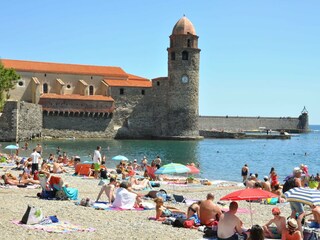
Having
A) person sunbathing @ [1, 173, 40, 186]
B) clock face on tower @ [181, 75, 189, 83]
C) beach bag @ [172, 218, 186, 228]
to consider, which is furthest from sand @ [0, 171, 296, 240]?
clock face on tower @ [181, 75, 189, 83]

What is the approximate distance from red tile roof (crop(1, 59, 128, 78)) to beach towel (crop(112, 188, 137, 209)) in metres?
54.0

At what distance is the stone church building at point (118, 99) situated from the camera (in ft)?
211

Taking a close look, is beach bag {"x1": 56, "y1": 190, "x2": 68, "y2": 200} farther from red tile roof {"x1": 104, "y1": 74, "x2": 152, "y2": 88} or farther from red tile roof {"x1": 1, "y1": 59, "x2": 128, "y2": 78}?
red tile roof {"x1": 104, "y1": 74, "x2": 152, "y2": 88}

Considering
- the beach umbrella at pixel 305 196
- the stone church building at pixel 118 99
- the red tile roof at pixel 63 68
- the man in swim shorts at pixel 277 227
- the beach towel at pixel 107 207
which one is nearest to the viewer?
the man in swim shorts at pixel 277 227

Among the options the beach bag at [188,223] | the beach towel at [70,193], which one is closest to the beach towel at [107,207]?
the beach towel at [70,193]

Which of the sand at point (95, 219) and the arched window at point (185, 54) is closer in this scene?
the sand at point (95, 219)

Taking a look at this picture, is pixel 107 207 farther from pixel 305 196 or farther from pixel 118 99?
pixel 118 99

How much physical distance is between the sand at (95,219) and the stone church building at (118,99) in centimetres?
4734

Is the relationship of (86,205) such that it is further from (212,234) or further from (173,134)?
(173,134)

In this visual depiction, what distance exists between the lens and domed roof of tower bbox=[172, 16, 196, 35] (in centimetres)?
6588

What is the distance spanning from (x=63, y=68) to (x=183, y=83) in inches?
642

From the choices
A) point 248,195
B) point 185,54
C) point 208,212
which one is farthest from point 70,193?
point 185,54

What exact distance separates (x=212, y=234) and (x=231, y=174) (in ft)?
70.0

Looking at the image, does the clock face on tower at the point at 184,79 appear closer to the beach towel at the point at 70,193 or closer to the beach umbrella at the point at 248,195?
the beach towel at the point at 70,193
